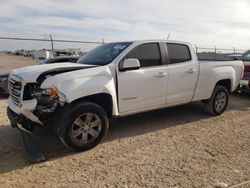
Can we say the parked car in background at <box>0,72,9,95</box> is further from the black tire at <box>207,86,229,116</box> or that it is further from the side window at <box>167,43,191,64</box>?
the black tire at <box>207,86,229,116</box>

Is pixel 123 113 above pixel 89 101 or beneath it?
beneath

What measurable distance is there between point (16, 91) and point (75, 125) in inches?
46.0

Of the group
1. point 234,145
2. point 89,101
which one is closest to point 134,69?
point 89,101

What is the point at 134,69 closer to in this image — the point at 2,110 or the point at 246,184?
the point at 246,184

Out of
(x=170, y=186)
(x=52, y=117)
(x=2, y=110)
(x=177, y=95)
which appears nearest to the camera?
(x=170, y=186)

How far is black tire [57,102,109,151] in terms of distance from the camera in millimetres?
4559

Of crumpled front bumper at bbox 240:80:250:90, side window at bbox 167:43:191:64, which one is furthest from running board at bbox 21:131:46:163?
crumpled front bumper at bbox 240:80:250:90

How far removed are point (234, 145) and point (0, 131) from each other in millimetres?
4403

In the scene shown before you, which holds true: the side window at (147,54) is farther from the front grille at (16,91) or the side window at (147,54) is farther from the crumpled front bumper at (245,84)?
the crumpled front bumper at (245,84)

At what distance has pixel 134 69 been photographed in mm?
5445

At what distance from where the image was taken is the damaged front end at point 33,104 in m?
4.55

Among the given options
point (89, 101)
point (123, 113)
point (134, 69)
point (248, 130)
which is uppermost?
point (134, 69)

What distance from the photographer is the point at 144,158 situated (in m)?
4.58

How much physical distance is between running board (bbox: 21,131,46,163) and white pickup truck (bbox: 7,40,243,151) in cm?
22
